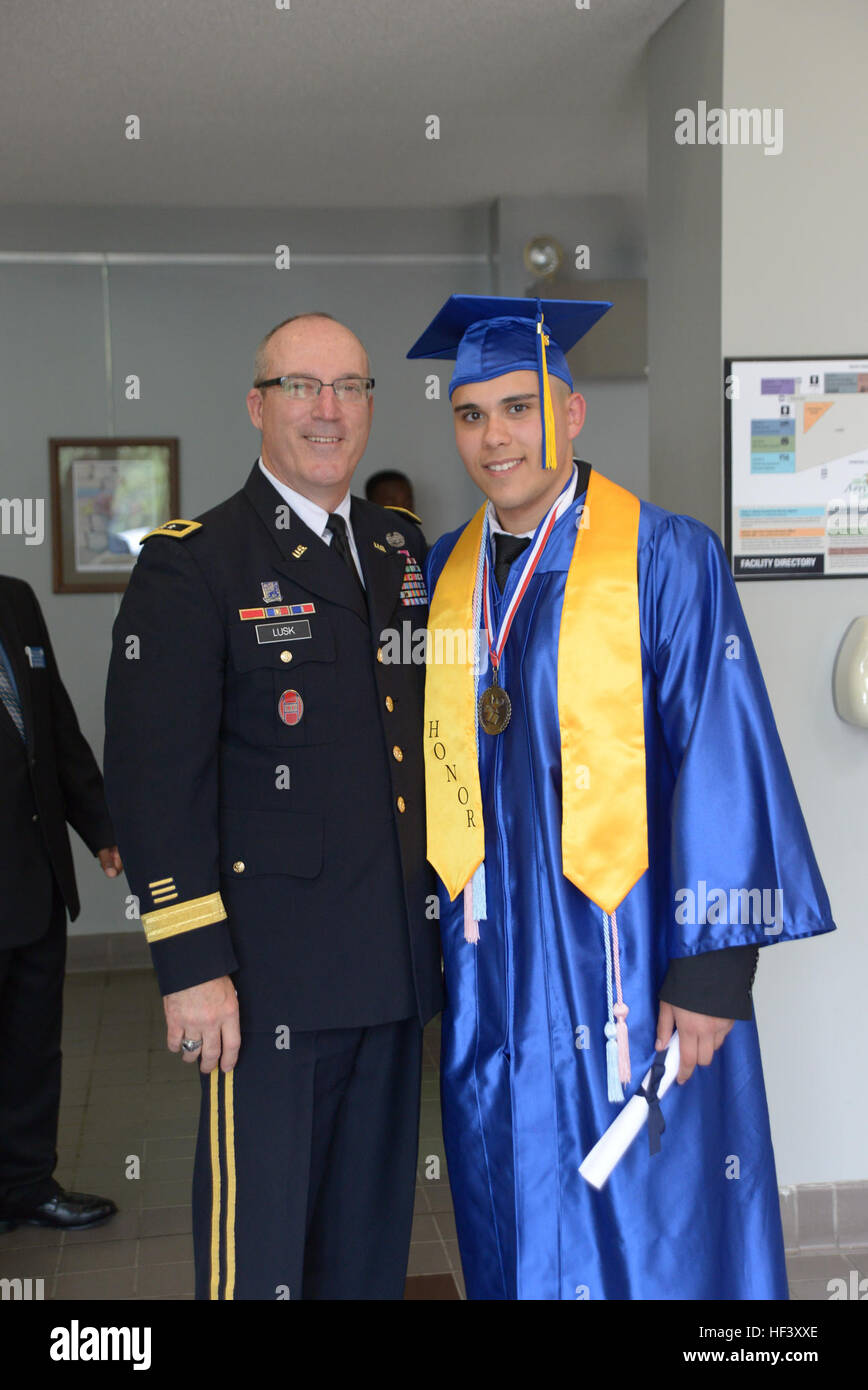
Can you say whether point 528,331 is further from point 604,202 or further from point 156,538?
point 604,202

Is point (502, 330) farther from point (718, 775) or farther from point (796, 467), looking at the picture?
point (796, 467)

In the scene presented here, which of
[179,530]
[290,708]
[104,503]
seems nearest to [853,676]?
[290,708]

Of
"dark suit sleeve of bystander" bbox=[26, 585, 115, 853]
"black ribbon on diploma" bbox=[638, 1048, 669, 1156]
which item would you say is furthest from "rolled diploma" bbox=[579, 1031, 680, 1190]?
"dark suit sleeve of bystander" bbox=[26, 585, 115, 853]

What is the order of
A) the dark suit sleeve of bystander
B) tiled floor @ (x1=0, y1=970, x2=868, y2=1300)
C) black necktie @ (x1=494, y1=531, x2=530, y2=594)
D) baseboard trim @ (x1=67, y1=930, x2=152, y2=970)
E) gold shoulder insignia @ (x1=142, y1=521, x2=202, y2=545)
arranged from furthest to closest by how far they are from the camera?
baseboard trim @ (x1=67, y1=930, x2=152, y2=970), the dark suit sleeve of bystander, tiled floor @ (x1=0, y1=970, x2=868, y2=1300), black necktie @ (x1=494, y1=531, x2=530, y2=594), gold shoulder insignia @ (x1=142, y1=521, x2=202, y2=545)

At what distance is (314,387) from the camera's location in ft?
6.72

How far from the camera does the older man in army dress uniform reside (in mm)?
1917

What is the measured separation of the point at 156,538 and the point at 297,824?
0.52m

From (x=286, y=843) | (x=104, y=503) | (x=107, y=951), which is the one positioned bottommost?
(x=107, y=951)

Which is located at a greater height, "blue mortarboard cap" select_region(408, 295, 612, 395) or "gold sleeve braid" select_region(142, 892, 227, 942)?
"blue mortarboard cap" select_region(408, 295, 612, 395)

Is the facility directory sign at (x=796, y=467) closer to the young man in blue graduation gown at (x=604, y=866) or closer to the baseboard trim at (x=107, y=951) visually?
the young man in blue graduation gown at (x=604, y=866)

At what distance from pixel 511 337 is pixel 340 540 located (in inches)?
17.7

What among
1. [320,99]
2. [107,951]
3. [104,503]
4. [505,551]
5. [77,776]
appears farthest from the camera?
[107,951]

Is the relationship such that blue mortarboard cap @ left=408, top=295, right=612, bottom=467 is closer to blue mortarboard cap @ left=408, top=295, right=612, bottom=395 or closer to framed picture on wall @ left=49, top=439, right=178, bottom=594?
blue mortarboard cap @ left=408, top=295, right=612, bottom=395

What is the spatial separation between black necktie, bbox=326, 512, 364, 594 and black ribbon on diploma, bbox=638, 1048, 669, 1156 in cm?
92
